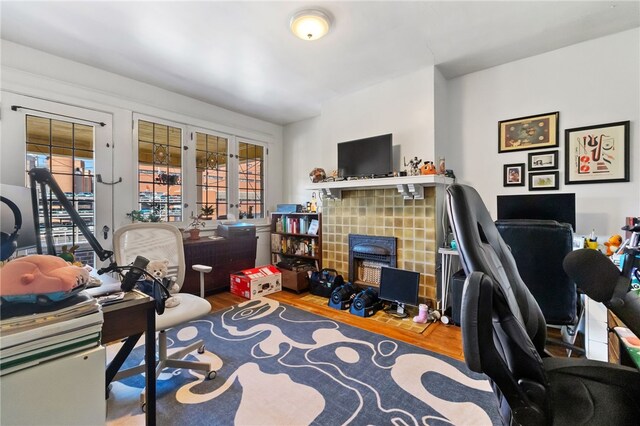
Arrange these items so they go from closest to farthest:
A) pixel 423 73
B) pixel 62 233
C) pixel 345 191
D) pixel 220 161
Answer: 1. pixel 62 233
2. pixel 423 73
3. pixel 345 191
4. pixel 220 161

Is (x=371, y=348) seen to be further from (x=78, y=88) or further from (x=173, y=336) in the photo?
(x=78, y=88)

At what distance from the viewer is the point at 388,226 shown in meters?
3.29

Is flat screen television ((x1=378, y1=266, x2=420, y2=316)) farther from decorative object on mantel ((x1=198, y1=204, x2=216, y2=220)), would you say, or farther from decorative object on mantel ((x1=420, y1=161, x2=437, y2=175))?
decorative object on mantel ((x1=198, y1=204, x2=216, y2=220))

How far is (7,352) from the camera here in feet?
2.11

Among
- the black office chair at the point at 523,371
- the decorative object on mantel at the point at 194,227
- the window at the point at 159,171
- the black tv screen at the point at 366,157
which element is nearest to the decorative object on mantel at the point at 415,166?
the black tv screen at the point at 366,157

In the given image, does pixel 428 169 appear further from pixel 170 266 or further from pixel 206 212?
pixel 206 212

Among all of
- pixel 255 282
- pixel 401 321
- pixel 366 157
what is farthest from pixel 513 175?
pixel 255 282

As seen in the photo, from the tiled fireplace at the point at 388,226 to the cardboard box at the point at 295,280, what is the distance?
0.37m

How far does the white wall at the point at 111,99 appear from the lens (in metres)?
2.45

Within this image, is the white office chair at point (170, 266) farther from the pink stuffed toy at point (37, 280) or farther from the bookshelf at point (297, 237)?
the bookshelf at point (297, 237)

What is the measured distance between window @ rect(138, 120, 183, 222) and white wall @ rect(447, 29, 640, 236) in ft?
11.4

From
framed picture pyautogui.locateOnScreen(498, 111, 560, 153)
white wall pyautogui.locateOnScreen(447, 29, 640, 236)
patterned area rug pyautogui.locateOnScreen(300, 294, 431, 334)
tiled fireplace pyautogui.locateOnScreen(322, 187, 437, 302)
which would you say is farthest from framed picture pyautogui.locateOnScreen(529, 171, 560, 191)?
patterned area rug pyautogui.locateOnScreen(300, 294, 431, 334)

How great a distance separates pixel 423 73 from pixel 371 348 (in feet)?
9.33

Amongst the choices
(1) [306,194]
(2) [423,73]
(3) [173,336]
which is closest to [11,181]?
(3) [173,336]
